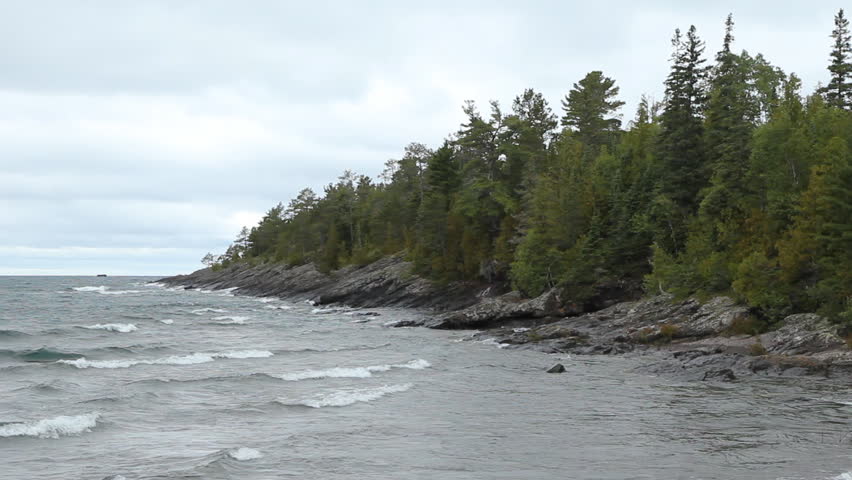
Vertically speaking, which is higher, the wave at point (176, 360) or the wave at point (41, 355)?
the wave at point (41, 355)

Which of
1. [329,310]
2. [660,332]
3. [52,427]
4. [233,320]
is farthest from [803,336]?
[329,310]

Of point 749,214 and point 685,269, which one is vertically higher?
point 749,214

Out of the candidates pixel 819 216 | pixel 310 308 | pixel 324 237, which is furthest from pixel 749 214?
pixel 324 237

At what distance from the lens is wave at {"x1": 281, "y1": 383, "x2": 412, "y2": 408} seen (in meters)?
23.8

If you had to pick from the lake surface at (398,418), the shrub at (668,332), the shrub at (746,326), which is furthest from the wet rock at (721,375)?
the shrub at (668,332)

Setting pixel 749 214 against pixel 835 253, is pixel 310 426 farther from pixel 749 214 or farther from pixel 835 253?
pixel 749 214

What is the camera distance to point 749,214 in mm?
42562

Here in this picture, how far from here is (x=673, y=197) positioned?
50.0 metres

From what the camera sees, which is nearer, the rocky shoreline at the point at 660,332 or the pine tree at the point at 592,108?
the rocky shoreline at the point at 660,332

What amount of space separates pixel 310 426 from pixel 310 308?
6181 cm

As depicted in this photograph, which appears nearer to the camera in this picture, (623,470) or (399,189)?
(623,470)

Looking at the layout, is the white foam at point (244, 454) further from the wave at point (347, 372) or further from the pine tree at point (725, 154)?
the pine tree at point (725, 154)

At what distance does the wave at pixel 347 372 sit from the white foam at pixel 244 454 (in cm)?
1245

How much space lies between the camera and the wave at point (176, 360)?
33688mm
